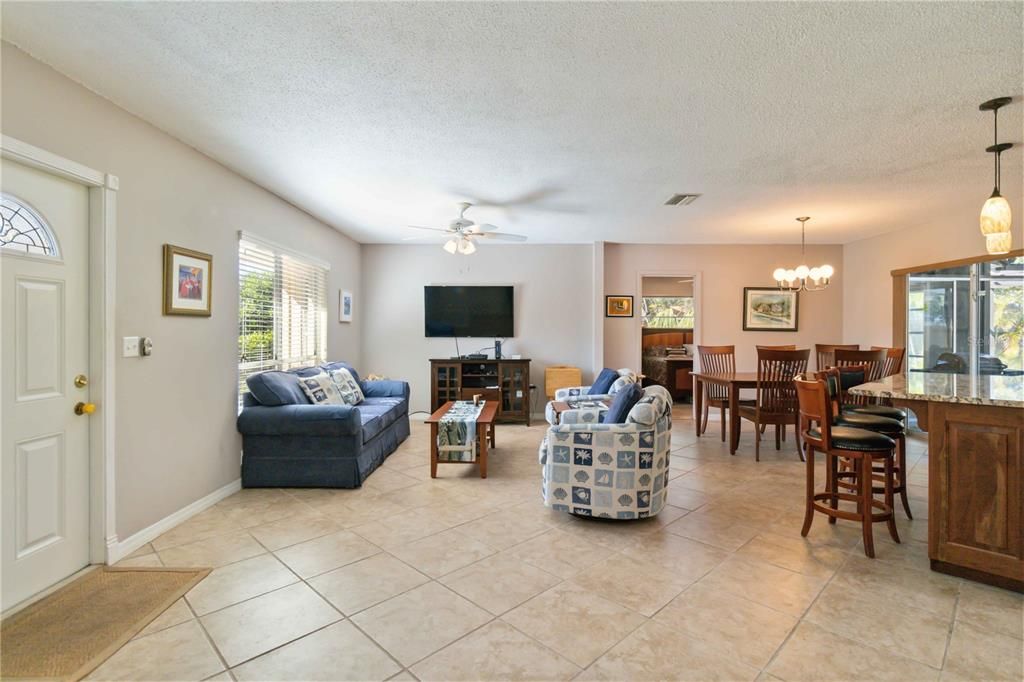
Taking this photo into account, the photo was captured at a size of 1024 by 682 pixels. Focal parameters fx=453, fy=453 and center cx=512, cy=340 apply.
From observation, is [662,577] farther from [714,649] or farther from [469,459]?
[469,459]

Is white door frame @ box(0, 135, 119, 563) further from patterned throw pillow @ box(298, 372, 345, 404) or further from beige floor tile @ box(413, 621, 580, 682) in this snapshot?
beige floor tile @ box(413, 621, 580, 682)

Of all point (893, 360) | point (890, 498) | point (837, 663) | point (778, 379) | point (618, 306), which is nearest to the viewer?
point (837, 663)

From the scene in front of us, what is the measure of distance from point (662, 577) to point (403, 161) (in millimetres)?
3105

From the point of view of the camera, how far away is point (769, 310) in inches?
259

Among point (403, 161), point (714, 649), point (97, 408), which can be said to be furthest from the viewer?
point (403, 161)

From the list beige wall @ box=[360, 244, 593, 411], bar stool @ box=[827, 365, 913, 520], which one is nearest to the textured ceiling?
bar stool @ box=[827, 365, 913, 520]

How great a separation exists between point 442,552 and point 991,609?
2.56 m

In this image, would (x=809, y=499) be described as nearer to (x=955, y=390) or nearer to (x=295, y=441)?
(x=955, y=390)

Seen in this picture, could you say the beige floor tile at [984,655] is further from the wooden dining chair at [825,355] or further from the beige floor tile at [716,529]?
the wooden dining chair at [825,355]

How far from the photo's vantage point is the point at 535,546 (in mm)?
2613

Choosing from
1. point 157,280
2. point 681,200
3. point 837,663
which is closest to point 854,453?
point 837,663

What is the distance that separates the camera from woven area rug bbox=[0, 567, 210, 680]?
1675mm

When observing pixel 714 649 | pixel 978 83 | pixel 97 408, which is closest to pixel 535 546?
pixel 714 649

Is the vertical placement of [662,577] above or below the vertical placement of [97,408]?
below
